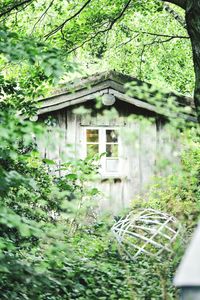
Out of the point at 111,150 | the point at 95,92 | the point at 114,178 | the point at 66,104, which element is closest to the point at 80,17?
the point at 95,92

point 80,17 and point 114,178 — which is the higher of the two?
point 80,17

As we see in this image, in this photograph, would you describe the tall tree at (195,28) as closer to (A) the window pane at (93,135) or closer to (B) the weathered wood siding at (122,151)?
(B) the weathered wood siding at (122,151)

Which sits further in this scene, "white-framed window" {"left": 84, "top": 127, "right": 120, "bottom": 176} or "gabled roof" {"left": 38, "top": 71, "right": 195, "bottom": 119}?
"white-framed window" {"left": 84, "top": 127, "right": 120, "bottom": 176}

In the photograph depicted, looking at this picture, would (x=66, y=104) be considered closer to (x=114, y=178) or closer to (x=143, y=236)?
(x=114, y=178)

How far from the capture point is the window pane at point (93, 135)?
15211 millimetres

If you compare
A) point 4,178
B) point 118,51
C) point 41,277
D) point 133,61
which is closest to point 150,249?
point 41,277

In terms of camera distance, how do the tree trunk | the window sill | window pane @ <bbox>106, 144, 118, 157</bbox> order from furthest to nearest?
window pane @ <bbox>106, 144, 118, 157</bbox>
the window sill
the tree trunk

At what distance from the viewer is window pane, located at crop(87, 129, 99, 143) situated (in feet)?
49.9

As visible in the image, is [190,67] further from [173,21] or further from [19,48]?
[19,48]

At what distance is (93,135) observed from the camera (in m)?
15.2

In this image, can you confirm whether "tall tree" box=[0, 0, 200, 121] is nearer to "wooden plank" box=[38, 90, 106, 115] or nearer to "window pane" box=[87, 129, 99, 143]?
"wooden plank" box=[38, 90, 106, 115]

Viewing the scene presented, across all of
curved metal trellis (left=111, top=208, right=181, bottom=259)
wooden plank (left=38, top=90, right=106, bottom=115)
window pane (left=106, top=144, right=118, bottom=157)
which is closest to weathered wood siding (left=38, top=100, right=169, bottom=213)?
window pane (left=106, top=144, right=118, bottom=157)

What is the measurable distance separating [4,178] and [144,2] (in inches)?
455

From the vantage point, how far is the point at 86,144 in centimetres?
1509
